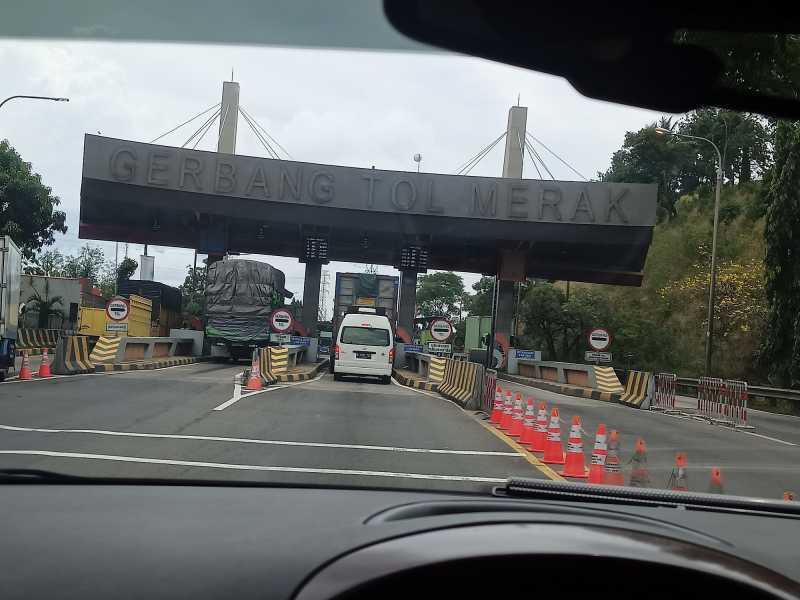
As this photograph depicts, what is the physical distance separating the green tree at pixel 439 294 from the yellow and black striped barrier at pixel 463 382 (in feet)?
199

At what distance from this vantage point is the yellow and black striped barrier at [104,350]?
876 inches

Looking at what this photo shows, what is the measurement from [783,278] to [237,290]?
19.3m

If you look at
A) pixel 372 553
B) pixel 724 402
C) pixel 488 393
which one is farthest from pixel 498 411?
pixel 372 553

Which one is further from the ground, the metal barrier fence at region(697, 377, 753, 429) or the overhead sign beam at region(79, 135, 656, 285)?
the overhead sign beam at region(79, 135, 656, 285)

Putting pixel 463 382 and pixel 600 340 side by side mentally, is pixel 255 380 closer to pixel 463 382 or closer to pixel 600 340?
pixel 463 382

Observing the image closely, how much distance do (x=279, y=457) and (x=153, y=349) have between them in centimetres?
2116

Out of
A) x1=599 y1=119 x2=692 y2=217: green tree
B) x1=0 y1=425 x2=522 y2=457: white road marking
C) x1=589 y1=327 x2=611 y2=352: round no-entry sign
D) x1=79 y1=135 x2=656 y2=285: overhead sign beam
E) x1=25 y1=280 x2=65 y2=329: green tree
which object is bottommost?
x1=0 y1=425 x2=522 y2=457: white road marking

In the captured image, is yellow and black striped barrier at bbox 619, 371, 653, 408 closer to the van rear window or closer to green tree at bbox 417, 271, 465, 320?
the van rear window

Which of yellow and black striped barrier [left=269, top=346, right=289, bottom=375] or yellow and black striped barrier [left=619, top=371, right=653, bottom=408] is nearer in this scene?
yellow and black striped barrier [left=619, top=371, right=653, bottom=408]

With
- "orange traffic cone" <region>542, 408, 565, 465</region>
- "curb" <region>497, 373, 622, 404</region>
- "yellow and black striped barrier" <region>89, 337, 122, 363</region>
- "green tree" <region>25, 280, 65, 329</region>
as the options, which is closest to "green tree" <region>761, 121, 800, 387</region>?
"curb" <region>497, 373, 622, 404</region>

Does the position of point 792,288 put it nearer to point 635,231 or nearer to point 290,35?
point 635,231

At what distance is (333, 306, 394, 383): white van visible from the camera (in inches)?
970

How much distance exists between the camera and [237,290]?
104ft

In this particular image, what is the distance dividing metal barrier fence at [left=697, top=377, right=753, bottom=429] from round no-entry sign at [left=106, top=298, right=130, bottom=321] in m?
15.2
